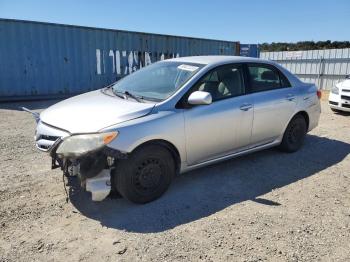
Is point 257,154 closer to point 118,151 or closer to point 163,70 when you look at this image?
point 163,70

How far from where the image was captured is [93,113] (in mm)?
3434

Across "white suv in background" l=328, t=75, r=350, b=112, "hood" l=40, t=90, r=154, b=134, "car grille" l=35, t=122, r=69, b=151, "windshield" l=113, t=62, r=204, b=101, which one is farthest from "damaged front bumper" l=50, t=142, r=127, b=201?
"white suv in background" l=328, t=75, r=350, b=112

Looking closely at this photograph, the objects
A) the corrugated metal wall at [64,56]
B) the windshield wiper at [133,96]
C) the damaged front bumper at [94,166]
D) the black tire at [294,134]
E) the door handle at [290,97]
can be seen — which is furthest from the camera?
the corrugated metal wall at [64,56]

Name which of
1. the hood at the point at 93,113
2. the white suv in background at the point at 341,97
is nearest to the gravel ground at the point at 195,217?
the hood at the point at 93,113

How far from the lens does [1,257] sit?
2695 millimetres

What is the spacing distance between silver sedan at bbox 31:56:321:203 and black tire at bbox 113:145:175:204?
0.04 feet

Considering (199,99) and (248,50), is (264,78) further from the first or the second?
(248,50)

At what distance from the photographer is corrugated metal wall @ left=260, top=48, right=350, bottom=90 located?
54.9ft

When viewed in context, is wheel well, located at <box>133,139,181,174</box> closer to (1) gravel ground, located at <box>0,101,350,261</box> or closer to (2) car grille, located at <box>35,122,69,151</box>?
(1) gravel ground, located at <box>0,101,350,261</box>

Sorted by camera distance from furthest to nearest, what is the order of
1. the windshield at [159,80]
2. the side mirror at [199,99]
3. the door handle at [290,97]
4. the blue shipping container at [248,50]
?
the blue shipping container at [248,50] < the door handle at [290,97] < the windshield at [159,80] < the side mirror at [199,99]

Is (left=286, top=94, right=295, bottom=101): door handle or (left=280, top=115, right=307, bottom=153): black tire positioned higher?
(left=286, top=94, right=295, bottom=101): door handle

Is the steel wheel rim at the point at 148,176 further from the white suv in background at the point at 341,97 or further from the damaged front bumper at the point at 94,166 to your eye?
the white suv in background at the point at 341,97

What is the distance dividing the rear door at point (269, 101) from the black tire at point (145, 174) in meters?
1.60

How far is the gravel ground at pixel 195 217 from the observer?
280cm
